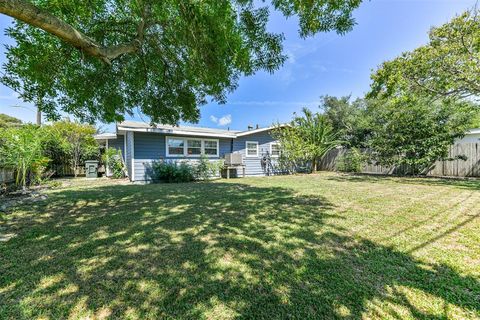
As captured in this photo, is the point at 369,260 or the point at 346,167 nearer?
the point at 369,260

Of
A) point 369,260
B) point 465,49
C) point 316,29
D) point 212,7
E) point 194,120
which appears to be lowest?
point 369,260

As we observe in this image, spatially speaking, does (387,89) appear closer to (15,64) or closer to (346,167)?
(346,167)

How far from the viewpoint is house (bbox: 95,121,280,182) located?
949cm

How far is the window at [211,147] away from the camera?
37.6 feet

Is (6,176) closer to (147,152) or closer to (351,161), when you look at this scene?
(147,152)

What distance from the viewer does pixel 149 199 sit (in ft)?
18.3

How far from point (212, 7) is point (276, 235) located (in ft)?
10.8

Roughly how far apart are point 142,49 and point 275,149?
1031cm

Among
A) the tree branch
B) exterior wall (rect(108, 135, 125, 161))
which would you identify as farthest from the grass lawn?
exterior wall (rect(108, 135, 125, 161))

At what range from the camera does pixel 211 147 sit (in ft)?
38.2

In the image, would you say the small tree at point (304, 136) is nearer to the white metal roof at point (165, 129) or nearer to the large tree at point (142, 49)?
the white metal roof at point (165, 129)

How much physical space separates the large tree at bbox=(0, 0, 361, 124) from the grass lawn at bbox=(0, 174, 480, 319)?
2.70 meters

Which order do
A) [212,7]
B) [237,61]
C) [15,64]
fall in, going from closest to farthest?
[212,7] → [237,61] → [15,64]

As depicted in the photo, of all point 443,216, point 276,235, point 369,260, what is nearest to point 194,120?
point 276,235
